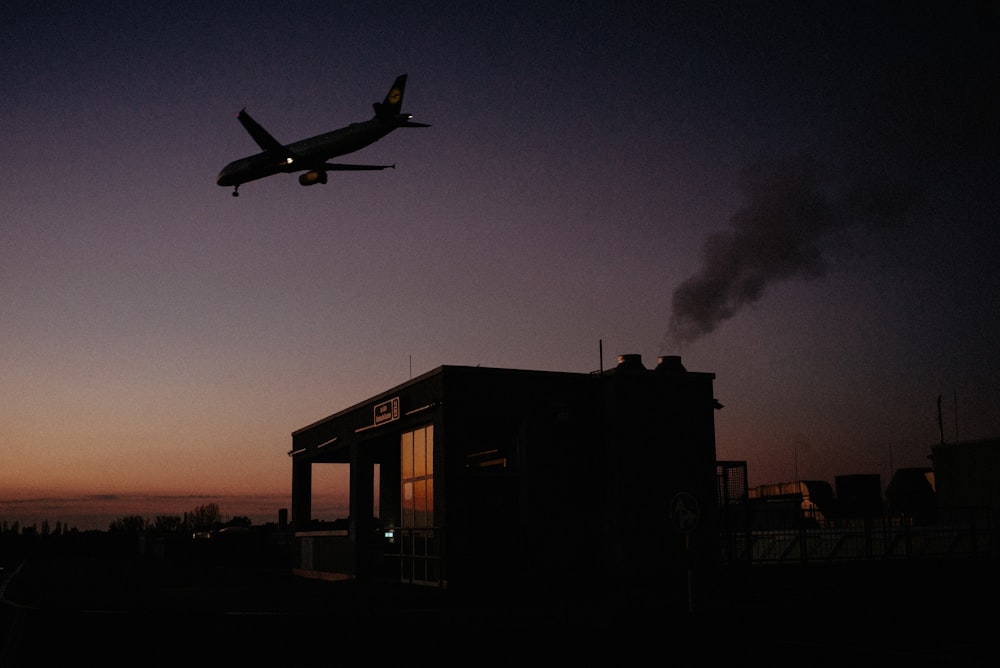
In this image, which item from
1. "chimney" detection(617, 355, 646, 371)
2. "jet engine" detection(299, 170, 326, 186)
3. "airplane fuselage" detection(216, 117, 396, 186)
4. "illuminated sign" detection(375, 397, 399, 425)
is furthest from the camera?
"jet engine" detection(299, 170, 326, 186)

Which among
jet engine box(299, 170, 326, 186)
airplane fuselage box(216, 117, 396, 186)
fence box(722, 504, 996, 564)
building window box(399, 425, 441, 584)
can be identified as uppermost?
airplane fuselage box(216, 117, 396, 186)

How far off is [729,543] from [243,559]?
103 ft

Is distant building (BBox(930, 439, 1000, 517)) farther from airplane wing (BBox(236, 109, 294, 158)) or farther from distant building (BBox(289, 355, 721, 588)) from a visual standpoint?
airplane wing (BBox(236, 109, 294, 158))

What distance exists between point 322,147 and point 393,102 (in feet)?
10.4

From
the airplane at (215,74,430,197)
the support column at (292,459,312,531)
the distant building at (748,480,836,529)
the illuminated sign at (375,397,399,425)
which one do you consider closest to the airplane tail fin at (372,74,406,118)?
the airplane at (215,74,430,197)

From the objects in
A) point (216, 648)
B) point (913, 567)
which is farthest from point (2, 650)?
point (913, 567)

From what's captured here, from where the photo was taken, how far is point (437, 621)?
53.7ft

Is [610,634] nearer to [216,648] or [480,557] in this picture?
[216,648]

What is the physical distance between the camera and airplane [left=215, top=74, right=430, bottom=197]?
104 ft

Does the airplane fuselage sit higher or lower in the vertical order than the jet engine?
higher

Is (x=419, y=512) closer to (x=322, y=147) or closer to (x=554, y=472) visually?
(x=554, y=472)

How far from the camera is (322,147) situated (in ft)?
105

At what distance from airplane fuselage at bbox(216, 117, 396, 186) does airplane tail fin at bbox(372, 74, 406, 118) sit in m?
0.38

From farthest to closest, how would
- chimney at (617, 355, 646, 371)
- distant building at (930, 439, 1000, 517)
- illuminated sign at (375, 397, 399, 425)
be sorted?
→ distant building at (930, 439, 1000, 517), illuminated sign at (375, 397, 399, 425), chimney at (617, 355, 646, 371)
